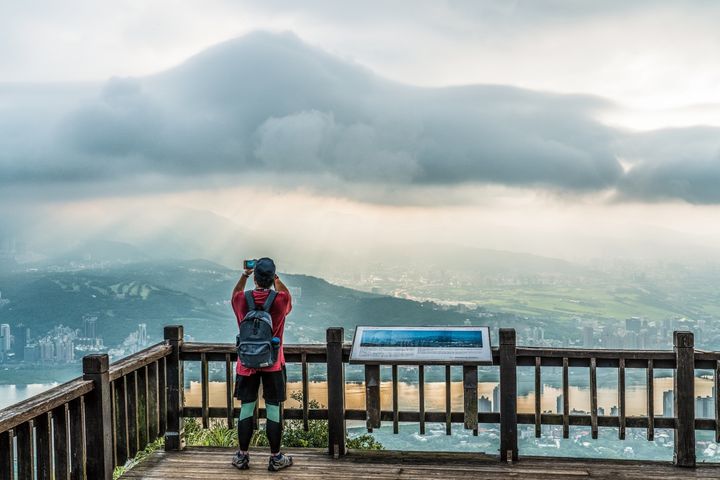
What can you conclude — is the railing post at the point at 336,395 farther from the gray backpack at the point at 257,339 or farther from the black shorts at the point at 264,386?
the gray backpack at the point at 257,339

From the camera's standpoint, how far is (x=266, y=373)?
19.1 ft

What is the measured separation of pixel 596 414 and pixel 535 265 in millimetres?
179686

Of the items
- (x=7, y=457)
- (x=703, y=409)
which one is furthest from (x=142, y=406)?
(x=703, y=409)

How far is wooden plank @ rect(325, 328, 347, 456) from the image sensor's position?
649 centimetres

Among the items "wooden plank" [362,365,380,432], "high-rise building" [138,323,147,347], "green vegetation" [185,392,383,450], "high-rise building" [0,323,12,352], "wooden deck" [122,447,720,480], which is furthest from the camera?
"high-rise building" [0,323,12,352]

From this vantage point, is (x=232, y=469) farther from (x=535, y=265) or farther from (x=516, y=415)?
(x=535, y=265)

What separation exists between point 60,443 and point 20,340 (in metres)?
105

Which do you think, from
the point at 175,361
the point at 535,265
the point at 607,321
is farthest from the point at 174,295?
the point at 535,265

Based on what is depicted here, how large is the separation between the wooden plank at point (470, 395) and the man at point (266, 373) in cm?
187

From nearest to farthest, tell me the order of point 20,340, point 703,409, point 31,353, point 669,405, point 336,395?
point 336,395 → point 669,405 → point 703,409 → point 31,353 → point 20,340

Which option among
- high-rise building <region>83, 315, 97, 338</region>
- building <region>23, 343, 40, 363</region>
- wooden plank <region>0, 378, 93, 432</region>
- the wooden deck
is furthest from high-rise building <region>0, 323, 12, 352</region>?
wooden plank <region>0, 378, 93, 432</region>

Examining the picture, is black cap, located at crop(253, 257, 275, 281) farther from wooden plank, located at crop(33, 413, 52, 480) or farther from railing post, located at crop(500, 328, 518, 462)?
railing post, located at crop(500, 328, 518, 462)

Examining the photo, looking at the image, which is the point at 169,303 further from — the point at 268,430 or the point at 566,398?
the point at 566,398

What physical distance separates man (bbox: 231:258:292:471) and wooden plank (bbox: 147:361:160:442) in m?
1.06
